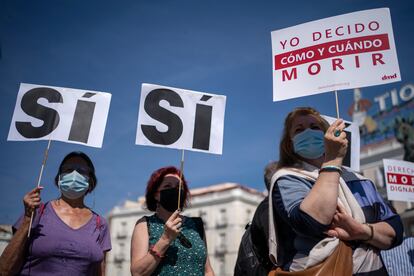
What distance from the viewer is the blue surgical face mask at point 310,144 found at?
2.31 m

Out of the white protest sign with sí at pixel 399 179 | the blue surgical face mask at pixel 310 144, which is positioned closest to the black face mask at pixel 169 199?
the blue surgical face mask at pixel 310 144

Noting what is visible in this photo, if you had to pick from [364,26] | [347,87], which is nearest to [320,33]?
[364,26]

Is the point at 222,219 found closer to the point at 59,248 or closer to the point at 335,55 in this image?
the point at 59,248

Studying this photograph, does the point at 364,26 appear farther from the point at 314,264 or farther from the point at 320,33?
the point at 314,264

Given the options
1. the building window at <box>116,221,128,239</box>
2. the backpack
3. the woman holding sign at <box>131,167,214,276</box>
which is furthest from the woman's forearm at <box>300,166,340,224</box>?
the building window at <box>116,221,128,239</box>

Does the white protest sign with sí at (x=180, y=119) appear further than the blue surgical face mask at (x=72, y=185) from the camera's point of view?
Yes

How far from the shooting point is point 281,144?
2.49m

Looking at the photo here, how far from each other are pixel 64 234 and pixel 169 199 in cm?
90

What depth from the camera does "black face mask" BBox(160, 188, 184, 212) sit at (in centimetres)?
340

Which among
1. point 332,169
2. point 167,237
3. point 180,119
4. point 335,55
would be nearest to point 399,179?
point 335,55

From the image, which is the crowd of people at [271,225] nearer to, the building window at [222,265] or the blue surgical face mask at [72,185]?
the blue surgical face mask at [72,185]

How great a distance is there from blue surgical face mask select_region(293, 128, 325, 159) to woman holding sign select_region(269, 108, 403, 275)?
10cm

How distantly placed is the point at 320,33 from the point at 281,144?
1066 mm

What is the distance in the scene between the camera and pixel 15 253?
280cm
